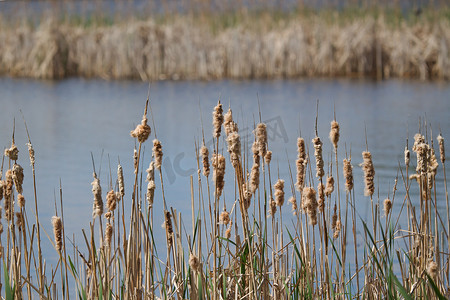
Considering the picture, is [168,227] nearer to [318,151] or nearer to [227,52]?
[318,151]

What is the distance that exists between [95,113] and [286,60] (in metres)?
3.77

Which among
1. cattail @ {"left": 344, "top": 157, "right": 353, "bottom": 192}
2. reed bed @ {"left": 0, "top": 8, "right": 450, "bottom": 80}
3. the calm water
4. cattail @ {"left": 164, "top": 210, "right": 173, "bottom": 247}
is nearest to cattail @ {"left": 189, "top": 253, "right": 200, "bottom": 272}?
cattail @ {"left": 164, "top": 210, "right": 173, "bottom": 247}

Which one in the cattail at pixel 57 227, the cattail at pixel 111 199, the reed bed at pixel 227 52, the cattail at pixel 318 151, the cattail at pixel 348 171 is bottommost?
the cattail at pixel 57 227

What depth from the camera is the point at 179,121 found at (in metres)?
7.12

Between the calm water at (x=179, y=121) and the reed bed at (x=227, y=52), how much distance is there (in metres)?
0.56

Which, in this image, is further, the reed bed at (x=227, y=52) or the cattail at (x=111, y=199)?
the reed bed at (x=227, y=52)

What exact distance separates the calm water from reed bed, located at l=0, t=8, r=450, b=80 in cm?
56

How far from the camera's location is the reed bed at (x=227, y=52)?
10.5 m

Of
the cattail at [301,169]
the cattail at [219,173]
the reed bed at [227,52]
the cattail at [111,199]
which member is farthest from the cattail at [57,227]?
the reed bed at [227,52]

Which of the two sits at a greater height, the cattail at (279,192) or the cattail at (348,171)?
the cattail at (348,171)

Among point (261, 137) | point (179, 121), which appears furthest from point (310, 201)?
point (179, 121)

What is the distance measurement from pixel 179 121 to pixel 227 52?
3.72 m

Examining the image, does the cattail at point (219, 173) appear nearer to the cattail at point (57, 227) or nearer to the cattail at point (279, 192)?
the cattail at point (279, 192)

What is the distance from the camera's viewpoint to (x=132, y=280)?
1.94m
